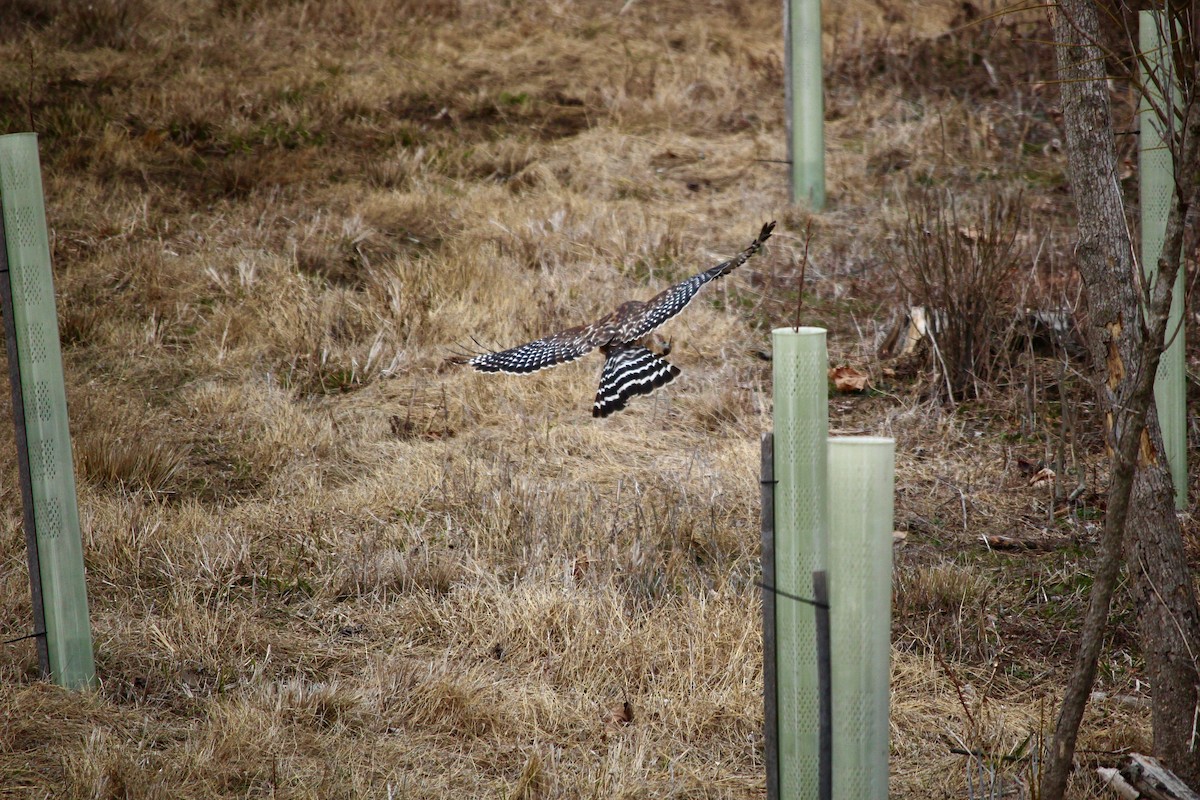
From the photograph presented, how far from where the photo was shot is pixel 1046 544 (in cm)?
429

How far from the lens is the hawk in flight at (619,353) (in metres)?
3.93

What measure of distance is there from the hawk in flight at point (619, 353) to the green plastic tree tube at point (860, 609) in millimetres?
1627

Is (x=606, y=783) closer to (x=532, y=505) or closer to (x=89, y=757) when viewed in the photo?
(x=89, y=757)

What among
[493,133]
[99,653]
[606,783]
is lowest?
[606,783]

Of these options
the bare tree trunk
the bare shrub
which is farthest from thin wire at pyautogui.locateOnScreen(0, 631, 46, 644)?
the bare shrub

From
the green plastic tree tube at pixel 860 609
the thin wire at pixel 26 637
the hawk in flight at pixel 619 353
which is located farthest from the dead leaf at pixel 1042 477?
the thin wire at pixel 26 637

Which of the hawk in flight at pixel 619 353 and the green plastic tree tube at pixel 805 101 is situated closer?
the hawk in flight at pixel 619 353

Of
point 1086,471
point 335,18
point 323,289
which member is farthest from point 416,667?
point 335,18

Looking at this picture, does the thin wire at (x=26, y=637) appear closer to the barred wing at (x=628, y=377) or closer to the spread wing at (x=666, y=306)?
the barred wing at (x=628, y=377)

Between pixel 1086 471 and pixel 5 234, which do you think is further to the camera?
pixel 1086 471

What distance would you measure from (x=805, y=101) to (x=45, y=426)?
565 centimetres

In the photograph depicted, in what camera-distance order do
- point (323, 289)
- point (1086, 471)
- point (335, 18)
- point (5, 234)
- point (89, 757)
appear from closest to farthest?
point (89, 757), point (5, 234), point (1086, 471), point (323, 289), point (335, 18)

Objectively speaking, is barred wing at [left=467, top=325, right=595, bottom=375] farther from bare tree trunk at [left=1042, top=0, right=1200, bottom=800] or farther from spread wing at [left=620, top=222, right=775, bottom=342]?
bare tree trunk at [left=1042, top=0, right=1200, bottom=800]

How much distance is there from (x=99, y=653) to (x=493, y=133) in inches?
244
